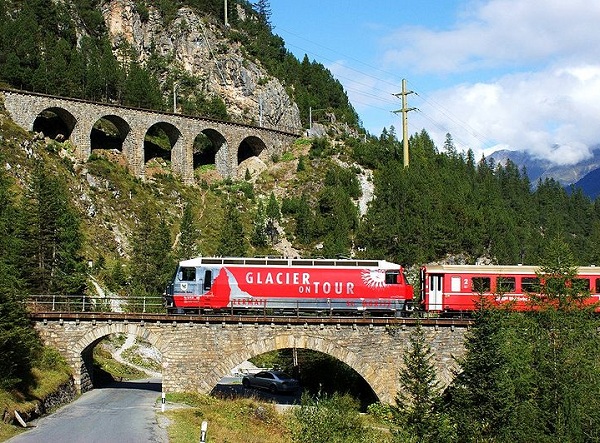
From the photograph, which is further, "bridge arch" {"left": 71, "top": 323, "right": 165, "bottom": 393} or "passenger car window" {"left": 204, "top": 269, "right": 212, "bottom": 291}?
"passenger car window" {"left": 204, "top": 269, "right": 212, "bottom": 291}

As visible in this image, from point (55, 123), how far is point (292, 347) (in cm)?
5804

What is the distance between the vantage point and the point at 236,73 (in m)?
123

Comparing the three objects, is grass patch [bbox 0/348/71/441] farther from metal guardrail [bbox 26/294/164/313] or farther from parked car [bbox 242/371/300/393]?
parked car [bbox 242/371/300/393]

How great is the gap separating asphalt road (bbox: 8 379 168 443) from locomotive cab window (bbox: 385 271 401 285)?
1749 cm

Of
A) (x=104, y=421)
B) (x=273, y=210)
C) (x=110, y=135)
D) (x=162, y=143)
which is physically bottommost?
(x=104, y=421)

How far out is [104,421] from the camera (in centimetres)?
3125

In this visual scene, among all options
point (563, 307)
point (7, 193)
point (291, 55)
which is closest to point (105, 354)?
point (7, 193)

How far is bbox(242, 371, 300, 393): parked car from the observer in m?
47.4

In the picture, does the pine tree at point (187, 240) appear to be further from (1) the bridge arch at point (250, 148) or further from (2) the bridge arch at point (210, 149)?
(1) the bridge arch at point (250, 148)

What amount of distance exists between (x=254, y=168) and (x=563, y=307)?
62673 millimetres

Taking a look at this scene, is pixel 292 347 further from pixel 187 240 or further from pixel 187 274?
pixel 187 240

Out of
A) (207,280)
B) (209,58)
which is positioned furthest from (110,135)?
(207,280)

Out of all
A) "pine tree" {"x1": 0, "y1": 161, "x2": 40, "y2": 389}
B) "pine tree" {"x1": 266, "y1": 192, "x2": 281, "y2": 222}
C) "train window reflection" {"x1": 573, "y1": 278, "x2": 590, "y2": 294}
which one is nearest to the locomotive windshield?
"pine tree" {"x1": 0, "y1": 161, "x2": 40, "y2": 389}

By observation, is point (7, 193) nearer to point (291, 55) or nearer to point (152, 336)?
point (152, 336)
